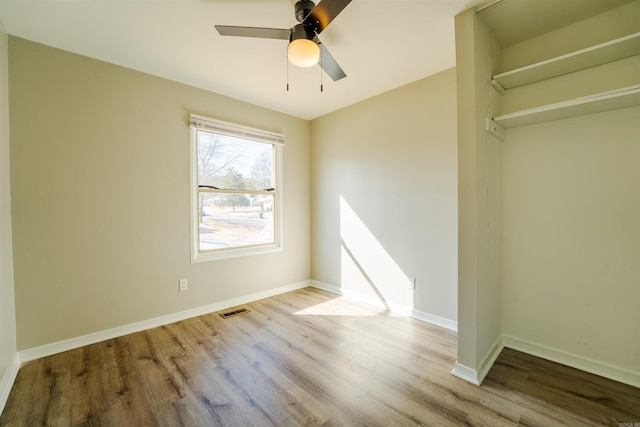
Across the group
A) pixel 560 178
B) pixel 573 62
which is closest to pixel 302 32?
pixel 573 62

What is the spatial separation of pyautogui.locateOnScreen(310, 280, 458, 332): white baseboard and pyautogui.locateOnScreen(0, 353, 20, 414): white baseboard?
3070 millimetres

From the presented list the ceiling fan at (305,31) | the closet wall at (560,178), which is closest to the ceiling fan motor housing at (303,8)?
the ceiling fan at (305,31)

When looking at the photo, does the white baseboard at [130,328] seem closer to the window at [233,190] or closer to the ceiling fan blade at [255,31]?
the window at [233,190]

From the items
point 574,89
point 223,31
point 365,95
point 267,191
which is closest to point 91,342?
point 267,191

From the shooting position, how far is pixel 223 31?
1.71 m

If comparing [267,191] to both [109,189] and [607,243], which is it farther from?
[607,243]

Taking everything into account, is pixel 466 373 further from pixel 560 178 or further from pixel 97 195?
pixel 97 195

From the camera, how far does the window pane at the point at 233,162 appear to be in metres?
Result: 3.10

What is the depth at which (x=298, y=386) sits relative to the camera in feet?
5.99

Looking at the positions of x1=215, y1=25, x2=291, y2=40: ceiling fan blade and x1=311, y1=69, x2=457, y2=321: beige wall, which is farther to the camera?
x1=311, y1=69, x2=457, y2=321: beige wall

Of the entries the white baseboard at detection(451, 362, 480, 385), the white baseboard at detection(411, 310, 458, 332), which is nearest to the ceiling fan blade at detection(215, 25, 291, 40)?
the white baseboard at detection(451, 362, 480, 385)

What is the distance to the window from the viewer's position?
305 centimetres

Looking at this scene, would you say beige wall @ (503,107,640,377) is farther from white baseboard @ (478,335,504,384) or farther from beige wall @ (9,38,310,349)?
beige wall @ (9,38,310,349)

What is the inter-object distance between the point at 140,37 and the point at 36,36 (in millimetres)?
805
